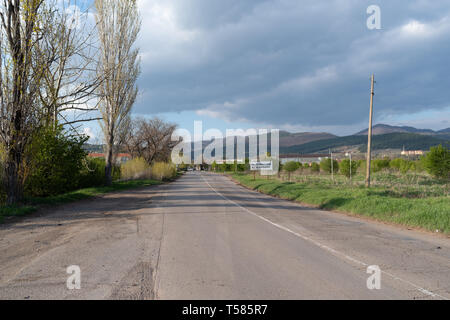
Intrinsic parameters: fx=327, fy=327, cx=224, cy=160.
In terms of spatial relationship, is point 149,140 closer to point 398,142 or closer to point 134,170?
point 134,170

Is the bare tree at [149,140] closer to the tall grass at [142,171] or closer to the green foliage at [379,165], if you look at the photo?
the tall grass at [142,171]

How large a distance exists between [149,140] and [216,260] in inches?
1998

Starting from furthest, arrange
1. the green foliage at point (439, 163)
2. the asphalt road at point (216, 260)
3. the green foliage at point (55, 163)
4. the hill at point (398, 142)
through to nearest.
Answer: the hill at point (398, 142)
the green foliage at point (439, 163)
the green foliage at point (55, 163)
the asphalt road at point (216, 260)

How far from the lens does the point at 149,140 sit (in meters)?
55.1

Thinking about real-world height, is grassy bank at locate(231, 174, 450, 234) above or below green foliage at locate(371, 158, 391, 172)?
below

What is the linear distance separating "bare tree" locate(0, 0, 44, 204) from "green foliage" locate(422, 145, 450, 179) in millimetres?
35177

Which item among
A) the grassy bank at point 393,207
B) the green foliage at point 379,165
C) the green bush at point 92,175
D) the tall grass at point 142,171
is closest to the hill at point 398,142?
the green foliage at point 379,165

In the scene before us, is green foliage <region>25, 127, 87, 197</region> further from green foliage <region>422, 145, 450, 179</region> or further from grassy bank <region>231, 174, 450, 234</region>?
green foliage <region>422, 145, 450, 179</region>

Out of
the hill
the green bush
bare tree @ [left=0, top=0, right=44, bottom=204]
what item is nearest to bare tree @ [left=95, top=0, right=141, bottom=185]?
the green bush

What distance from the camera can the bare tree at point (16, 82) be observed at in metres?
12.7

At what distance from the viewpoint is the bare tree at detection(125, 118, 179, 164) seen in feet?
177

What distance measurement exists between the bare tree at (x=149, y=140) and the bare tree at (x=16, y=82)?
39.6 metres

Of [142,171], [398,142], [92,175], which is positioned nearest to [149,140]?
[142,171]
